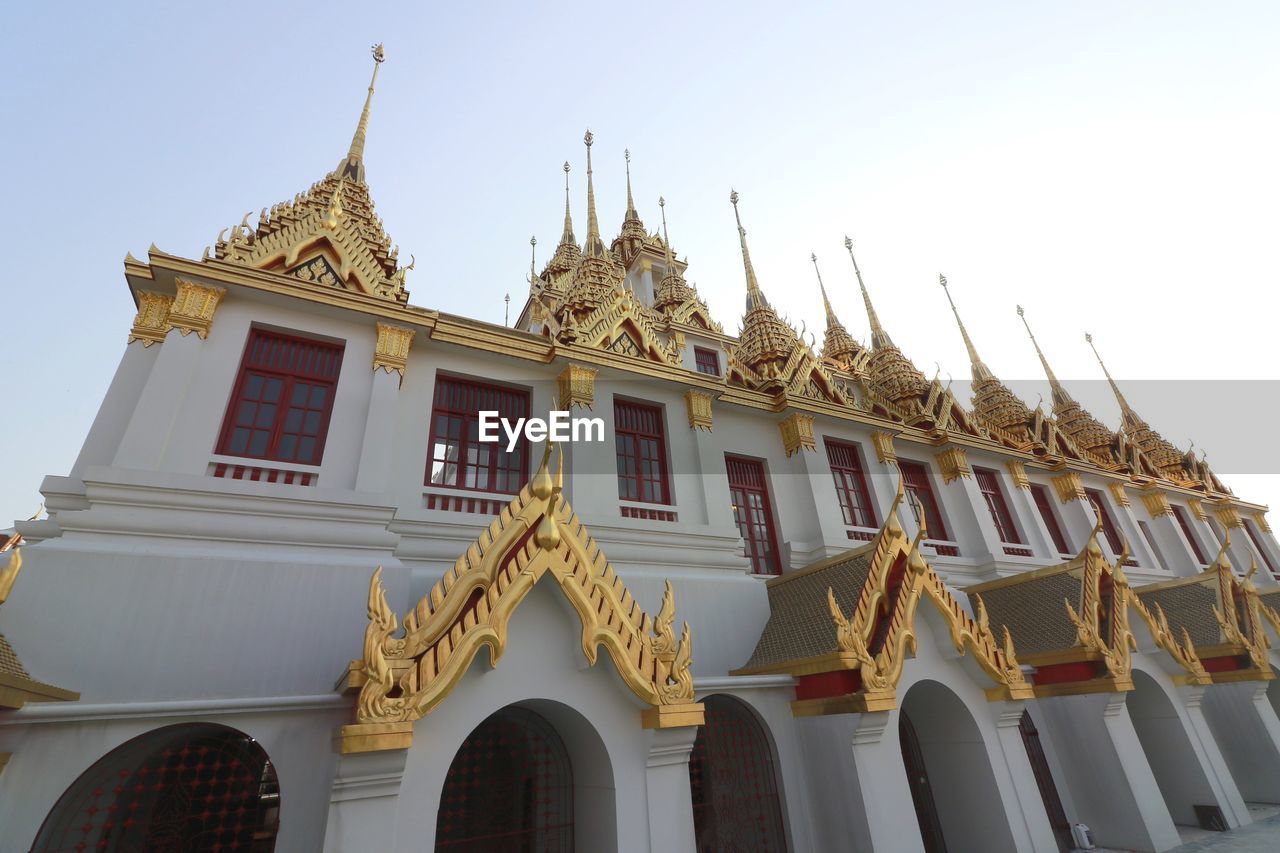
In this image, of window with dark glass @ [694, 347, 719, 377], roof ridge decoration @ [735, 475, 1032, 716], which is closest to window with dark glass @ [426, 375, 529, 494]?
roof ridge decoration @ [735, 475, 1032, 716]

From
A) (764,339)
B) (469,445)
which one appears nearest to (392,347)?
(469,445)

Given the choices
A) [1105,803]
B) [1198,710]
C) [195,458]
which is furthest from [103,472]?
[1198,710]

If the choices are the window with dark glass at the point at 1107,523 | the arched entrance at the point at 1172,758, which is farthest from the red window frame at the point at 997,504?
the arched entrance at the point at 1172,758

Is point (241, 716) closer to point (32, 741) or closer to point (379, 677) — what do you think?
point (32, 741)

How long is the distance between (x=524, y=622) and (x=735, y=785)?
4481 mm

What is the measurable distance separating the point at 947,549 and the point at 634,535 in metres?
8.96

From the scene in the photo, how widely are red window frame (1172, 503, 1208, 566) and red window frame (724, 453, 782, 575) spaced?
18931mm

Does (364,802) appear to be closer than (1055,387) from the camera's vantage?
Yes

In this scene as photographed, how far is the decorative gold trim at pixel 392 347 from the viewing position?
8555 mm

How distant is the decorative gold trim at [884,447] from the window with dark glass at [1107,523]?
30.4ft

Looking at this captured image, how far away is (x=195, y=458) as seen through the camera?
6.96 m

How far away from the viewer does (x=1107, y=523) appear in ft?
61.0

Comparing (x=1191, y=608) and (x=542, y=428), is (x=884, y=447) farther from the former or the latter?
(x=542, y=428)

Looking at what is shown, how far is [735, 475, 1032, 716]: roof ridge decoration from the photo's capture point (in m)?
6.96
